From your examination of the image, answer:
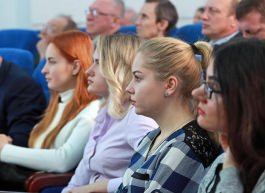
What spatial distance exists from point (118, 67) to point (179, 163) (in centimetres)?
78

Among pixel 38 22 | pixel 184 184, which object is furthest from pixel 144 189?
pixel 38 22

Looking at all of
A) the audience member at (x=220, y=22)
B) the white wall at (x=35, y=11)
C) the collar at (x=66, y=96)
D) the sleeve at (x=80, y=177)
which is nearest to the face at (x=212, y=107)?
the sleeve at (x=80, y=177)

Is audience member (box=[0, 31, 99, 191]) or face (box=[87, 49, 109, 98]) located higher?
face (box=[87, 49, 109, 98])

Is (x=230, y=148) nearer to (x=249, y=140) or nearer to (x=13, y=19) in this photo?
(x=249, y=140)

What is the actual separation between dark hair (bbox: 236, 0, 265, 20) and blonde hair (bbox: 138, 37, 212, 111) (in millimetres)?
1208

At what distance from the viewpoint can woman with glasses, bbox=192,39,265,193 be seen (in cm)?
152

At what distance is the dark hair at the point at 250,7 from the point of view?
3.22 metres

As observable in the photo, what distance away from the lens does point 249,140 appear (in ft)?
4.98

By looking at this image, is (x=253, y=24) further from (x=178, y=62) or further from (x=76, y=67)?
(x=178, y=62)

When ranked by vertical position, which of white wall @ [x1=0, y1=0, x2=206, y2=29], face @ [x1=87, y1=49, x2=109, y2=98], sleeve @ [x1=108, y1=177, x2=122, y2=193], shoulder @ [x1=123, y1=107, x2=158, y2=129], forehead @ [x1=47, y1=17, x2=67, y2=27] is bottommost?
white wall @ [x1=0, y1=0, x2=206, y2=29]

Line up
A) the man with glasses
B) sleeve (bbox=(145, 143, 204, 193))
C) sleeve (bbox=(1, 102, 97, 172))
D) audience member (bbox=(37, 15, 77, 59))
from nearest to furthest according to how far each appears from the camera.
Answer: sleeve (bbox=(145, 143, 204, 193)) < sleeve (bbox=(1, 102, 97, 172)) < the man with glasses < audience member (bbox=(37, 15, 77, 59))

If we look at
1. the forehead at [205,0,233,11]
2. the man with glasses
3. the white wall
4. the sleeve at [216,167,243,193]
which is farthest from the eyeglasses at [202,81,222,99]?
the white wall

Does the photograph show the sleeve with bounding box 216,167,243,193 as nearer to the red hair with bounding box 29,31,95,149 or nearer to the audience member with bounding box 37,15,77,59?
the red hair with bounding box 29,31,95,149

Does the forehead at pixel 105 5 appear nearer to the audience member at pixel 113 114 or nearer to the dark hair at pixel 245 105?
the audience member at pixel 113 114
